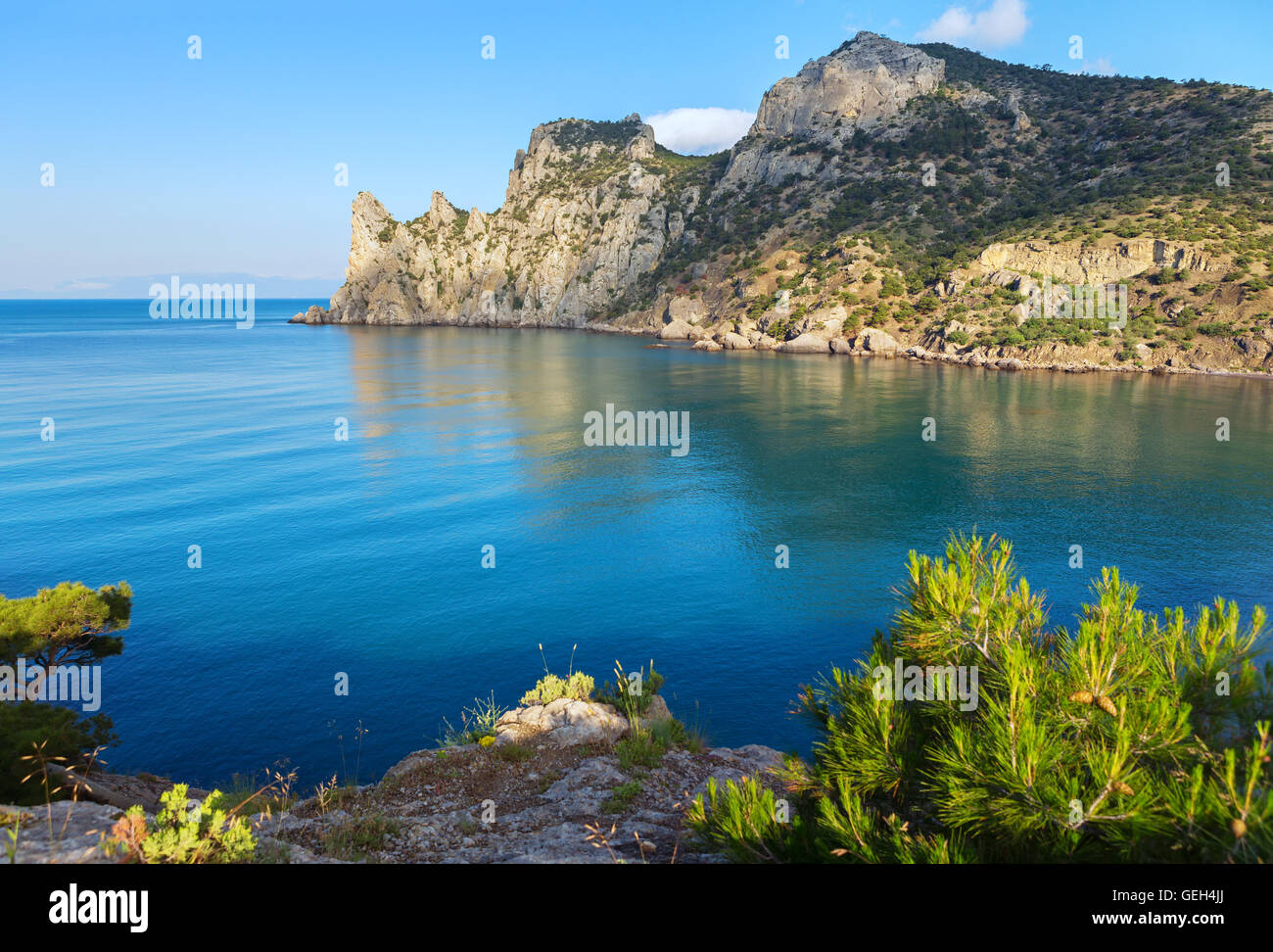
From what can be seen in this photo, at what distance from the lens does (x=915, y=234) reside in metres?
127

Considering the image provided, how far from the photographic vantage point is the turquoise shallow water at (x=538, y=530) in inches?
875

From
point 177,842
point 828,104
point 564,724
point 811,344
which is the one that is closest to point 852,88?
point 828,104

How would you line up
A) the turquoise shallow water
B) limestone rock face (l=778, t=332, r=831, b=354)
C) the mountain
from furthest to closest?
limestone rock face (l=778, t=332, r=831, b=354) < the mountain < the turquoise shallow water

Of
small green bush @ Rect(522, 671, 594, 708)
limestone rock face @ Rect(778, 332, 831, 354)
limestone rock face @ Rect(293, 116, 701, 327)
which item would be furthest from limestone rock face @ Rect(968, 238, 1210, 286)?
small green bush @ Rect(522, 671, 594, 708)

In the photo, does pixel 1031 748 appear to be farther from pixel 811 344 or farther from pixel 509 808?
pixel 811 344

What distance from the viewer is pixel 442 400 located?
252 ft

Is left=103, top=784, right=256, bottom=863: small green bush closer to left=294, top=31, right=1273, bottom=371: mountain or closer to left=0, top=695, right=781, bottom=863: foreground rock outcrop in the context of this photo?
left=0, top=695, right=781, bottom=863: foreground rock outcrop

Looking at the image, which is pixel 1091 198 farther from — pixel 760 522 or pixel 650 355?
pixel 760 522

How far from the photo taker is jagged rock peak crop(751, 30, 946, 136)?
156 meters

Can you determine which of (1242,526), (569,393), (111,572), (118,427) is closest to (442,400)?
(569,393)

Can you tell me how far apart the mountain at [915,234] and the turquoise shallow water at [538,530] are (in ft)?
78.2

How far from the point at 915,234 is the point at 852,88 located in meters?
54.2

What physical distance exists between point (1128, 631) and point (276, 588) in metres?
30.5

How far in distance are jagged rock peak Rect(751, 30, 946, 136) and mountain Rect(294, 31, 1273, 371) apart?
19.7 inches
